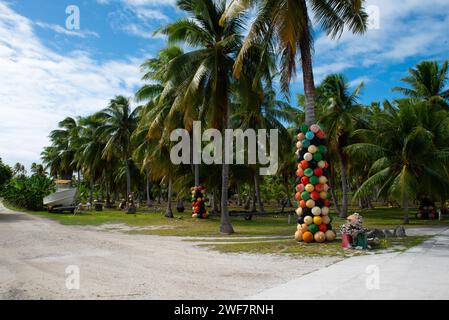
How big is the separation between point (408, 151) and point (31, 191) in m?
33.2

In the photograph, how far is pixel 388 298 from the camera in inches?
234

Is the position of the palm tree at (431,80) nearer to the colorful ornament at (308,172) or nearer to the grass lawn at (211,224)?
the grass lawn at (211,224)

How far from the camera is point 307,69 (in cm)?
1520

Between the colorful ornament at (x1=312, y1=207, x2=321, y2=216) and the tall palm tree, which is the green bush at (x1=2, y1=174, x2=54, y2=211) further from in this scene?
the colorful ornament at (x1=312, y1=207, x2=321, y2=216)

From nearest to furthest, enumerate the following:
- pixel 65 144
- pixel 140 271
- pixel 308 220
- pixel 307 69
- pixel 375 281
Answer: pixel 375 281 < pixel 140 271 < pixel 308 220 < pixel 307 69 < pixel 65 144

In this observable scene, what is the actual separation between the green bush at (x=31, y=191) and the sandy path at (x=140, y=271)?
83.7 ft

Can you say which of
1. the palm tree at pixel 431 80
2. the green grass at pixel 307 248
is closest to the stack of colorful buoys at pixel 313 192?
the green grass at pixel 307 248

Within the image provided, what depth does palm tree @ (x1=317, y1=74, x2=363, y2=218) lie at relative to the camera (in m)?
29.8

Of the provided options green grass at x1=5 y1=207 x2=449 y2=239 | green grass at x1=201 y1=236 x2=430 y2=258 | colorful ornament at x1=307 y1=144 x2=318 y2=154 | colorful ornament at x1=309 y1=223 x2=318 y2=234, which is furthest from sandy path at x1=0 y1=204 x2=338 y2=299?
green grass at x1=5 y1=207 x2=449 y2=239

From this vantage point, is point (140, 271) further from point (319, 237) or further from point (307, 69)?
point (307, 69)

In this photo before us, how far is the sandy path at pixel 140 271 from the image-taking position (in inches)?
267

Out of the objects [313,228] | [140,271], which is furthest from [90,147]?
[140,271]
